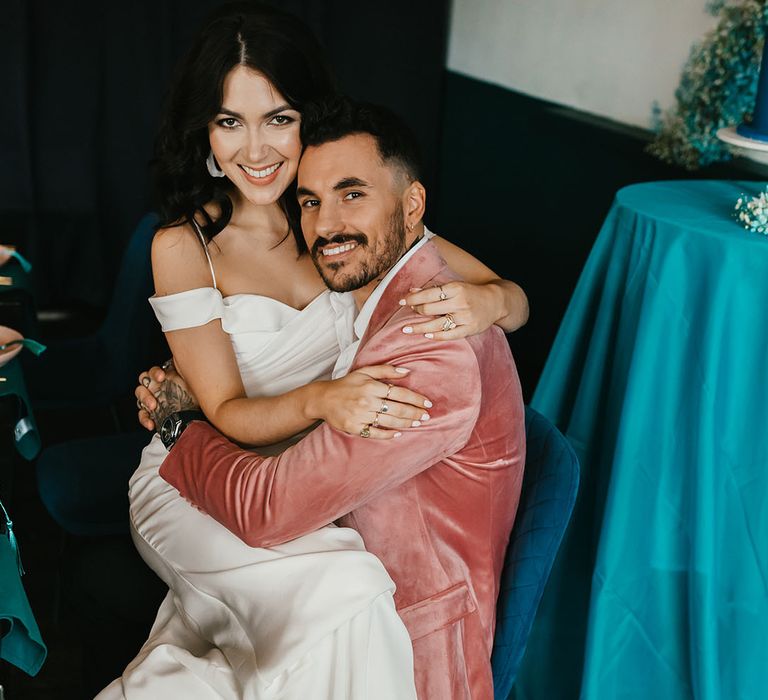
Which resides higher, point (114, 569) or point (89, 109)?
point (89, 109)

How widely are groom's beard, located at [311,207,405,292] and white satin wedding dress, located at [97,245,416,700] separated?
38 centimetres

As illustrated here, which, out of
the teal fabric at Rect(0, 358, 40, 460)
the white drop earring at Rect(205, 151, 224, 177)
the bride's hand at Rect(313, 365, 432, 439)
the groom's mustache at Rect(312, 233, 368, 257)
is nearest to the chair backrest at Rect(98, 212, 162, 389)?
the teal fabric at Rect(0, 358, 40, 460)

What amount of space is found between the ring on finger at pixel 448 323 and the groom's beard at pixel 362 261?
22cm

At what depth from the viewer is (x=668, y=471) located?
172 centimetres

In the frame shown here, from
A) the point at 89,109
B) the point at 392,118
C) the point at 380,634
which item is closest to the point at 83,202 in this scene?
the point at 89,109

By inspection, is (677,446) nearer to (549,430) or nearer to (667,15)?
(549,430)

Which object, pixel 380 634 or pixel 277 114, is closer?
pixel 380 634

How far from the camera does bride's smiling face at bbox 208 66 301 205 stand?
1583 millimetres

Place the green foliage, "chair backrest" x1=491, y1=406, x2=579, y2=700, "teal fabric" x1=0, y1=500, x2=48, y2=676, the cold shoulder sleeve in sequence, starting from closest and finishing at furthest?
1. "teal fabric" x1=0, y1=500, x2=48, y2=676
2. "chair backrest" x1=491, y1=406, x2=579, y2=700
3. the cold shoulder sleeve
4. the green foliage

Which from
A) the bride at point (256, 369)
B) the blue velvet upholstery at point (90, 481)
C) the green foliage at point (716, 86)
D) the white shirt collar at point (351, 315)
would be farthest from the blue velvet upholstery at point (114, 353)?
the green foliage at point (716, 86)

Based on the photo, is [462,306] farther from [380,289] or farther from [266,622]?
[266,622]

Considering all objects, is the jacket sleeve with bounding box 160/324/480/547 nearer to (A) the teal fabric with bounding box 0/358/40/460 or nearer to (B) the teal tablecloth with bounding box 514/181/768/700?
(A) the teal fabric with bounding box 0/358/40/460

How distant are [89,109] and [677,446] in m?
3.09

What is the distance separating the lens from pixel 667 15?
8.13 feet
